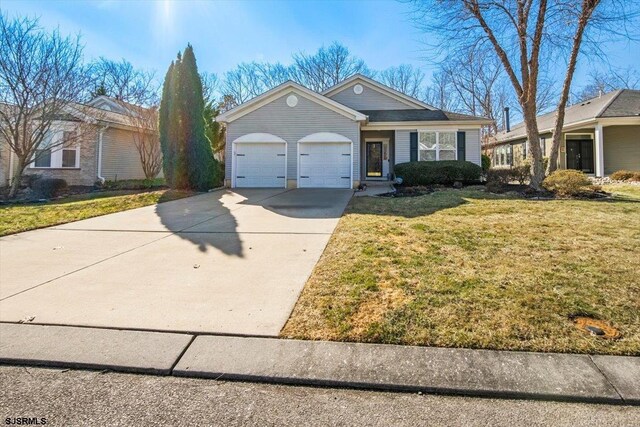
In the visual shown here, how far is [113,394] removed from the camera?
215 cm

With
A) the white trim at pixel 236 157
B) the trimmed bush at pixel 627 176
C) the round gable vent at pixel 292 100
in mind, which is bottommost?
the trimmed bush at pixel 627 176

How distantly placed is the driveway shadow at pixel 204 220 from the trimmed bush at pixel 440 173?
25.5ft

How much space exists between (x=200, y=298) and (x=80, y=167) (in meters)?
16.7

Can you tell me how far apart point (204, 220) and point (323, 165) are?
8111 mm

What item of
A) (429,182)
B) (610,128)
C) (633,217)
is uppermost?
(610,128)

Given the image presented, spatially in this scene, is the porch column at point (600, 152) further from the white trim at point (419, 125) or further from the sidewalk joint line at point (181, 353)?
the sidewalk joint line at point (181, 353)

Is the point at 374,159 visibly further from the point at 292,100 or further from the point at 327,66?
the point at 327,66

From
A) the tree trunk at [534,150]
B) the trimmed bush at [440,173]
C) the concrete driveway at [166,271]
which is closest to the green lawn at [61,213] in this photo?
the concrete driveway at [166,271]

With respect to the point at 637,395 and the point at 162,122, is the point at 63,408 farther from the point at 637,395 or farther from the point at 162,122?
the point at 162,122

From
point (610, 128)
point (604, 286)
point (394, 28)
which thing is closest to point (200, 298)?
point (604, 286)

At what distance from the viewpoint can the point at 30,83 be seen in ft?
42.0

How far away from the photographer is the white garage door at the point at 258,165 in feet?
50.2

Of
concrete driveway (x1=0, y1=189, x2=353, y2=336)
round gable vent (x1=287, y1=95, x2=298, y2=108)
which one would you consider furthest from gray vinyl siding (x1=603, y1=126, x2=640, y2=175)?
concrete driveway (x1=0, y1=189, x2=353, y2=336)

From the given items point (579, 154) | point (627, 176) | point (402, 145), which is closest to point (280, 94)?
point (402, 145)
